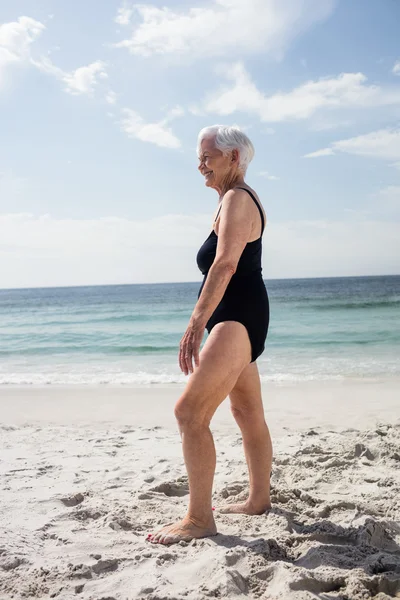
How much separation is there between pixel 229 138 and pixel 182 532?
203 centimetres

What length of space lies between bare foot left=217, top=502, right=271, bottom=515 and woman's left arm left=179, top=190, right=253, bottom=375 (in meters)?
1.03

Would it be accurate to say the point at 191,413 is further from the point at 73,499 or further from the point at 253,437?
the point at 73,499

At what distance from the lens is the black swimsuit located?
2.70 meters

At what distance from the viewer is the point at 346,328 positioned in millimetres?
19797

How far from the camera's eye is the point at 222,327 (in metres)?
2.64

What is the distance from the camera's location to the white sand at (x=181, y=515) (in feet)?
7.31

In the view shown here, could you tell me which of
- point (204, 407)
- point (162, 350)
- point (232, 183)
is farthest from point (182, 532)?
point (162, 350)

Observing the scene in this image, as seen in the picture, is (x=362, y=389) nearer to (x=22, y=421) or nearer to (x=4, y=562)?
(x=22, y=421)

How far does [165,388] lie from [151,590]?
648cm

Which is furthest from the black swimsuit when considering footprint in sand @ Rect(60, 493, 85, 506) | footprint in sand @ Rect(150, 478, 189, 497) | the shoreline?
the shoreline

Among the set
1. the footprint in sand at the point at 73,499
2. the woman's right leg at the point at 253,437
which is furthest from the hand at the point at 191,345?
the footprint in sand at the point at 73,499

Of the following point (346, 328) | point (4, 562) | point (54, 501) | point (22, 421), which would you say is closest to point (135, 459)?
point (54, 501)

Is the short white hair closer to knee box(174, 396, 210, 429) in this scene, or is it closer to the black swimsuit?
the black swimsuit

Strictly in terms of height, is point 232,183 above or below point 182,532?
above
